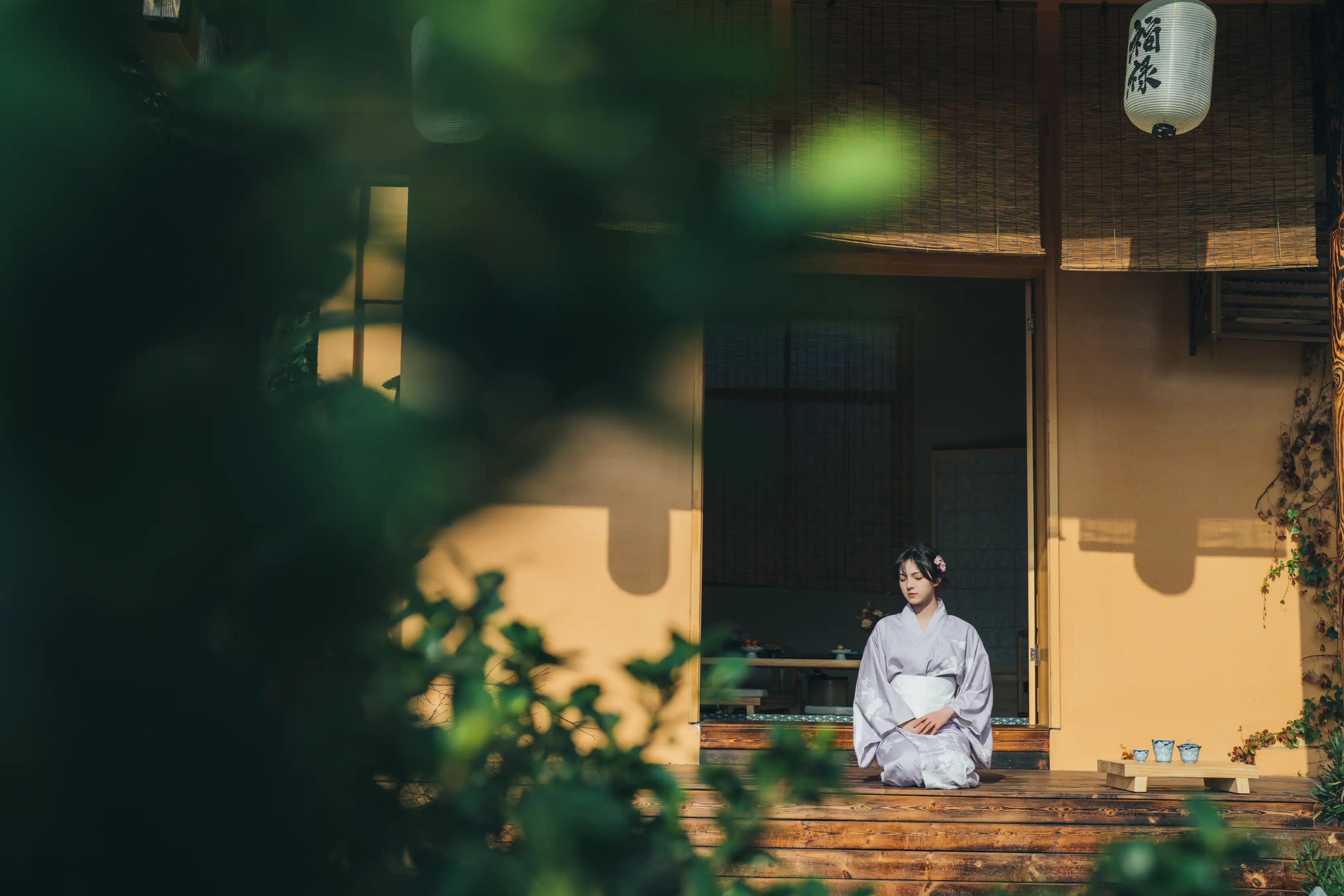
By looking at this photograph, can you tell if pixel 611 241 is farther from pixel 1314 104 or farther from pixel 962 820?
pixel 1314 104

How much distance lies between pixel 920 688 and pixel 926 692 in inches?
Result: 1.1

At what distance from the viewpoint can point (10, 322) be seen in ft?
1.42

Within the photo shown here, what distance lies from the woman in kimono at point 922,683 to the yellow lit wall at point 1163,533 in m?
0.52

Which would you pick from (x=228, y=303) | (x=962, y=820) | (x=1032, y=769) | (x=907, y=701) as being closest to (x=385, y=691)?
(x=228, y=303)

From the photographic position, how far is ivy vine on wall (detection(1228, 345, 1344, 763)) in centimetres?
557

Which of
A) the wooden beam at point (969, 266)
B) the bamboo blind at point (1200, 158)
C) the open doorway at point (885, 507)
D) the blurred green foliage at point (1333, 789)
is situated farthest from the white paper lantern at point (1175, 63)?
the open doorway at point (885, 507)

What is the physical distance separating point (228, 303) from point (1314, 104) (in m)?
5.77

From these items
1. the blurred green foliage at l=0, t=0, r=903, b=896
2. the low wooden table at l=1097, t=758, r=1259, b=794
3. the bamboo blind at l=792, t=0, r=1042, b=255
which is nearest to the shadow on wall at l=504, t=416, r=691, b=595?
the blurred green foliage at l=0, t=0, r=903, b=896

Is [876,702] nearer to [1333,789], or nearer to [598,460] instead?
[1333,789]

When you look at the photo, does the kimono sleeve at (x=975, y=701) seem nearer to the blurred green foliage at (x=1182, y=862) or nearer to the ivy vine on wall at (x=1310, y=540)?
the ivy vine on wall at (x=1310, y=540)

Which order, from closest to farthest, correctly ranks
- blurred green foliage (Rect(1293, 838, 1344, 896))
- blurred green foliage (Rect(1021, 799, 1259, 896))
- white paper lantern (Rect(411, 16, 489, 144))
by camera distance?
white paper lantern (Rect(411, 16, 489, 144)) → blurred green foliage (Rect(1021, 799, 1259, 896)) → blurred green foliage (Rect(1293, 838, 1344, 896))

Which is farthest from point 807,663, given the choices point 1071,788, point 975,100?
point 975,100

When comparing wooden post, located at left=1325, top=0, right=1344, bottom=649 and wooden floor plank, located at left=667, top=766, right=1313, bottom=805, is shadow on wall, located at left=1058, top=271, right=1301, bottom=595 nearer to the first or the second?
wooden post, located at left=1325, top=0, right=1344, bottom=649

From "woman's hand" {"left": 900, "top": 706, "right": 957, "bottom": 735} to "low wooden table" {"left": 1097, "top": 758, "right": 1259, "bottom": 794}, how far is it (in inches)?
25.4
